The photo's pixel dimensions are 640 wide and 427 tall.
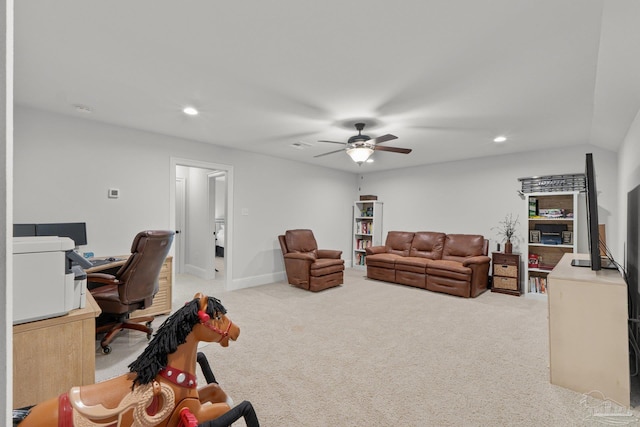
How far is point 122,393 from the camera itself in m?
1.04

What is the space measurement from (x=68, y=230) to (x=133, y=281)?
114 centimetres

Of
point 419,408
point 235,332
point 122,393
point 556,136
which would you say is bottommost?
point 419,408

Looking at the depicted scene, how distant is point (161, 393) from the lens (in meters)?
1.08

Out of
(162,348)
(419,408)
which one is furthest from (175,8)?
(419,408)

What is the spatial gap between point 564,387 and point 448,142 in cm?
313

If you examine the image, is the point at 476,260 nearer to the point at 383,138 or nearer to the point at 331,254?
the point at 331,254

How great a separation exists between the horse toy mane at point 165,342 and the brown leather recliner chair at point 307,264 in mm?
3536

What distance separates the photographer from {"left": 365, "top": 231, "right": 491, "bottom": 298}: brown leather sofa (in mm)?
4520

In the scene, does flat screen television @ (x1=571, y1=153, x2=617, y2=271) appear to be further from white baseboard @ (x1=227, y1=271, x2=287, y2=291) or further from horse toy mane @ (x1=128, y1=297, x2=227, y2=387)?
white baseboard @ (x1=227, y1=271, x2=287, y2=291)

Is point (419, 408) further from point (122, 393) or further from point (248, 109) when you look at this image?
point (248, 109)

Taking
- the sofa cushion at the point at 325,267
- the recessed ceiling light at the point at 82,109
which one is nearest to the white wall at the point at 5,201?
the recessed ceiling light at the point at 82,109

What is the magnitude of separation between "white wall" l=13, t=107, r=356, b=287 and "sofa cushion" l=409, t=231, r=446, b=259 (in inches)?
92.6

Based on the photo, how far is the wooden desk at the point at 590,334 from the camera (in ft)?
6.47

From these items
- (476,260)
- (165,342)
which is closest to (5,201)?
(165,342)
